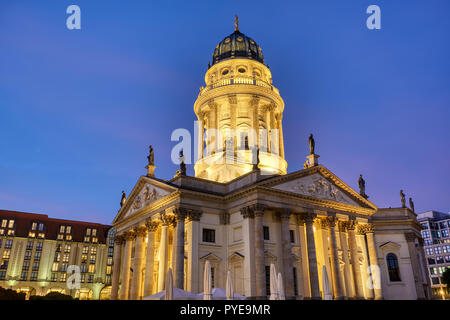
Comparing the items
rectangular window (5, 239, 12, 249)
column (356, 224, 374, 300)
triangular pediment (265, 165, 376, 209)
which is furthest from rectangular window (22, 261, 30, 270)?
column (356, 224, 374, 300)

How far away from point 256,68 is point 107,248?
56155mm

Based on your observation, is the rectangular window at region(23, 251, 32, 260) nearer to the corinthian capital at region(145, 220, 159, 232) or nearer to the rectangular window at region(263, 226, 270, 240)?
the corinthian capital at region(145, 220, 159, 232)

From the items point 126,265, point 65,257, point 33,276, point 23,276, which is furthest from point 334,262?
point 23,276

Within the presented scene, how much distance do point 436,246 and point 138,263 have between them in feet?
351

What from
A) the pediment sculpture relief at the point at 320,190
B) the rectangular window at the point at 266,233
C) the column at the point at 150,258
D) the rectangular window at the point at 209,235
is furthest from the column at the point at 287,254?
the column at the point at 150,258

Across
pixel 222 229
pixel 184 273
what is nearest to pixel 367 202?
pixel 222 229

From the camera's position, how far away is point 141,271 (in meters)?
44.8

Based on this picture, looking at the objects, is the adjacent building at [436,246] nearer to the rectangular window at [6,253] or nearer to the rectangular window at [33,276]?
the rectangular window at [33,276]

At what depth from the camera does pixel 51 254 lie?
270 ft

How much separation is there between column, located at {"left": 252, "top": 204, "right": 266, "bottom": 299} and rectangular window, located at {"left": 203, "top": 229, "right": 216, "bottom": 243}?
5592mm

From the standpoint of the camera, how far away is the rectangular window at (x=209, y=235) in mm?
39816

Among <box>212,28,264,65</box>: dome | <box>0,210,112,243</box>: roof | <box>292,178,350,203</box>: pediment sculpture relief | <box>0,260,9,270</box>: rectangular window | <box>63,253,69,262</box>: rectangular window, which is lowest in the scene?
<box>0,260,9,270</box>: rectangular window

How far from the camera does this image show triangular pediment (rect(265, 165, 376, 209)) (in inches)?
1586

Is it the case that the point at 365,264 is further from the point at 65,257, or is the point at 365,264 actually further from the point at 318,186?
the point at 65,257
